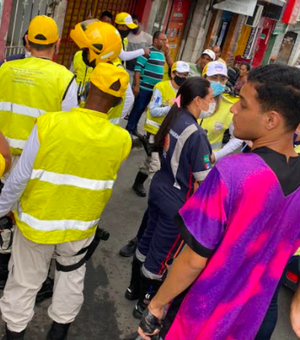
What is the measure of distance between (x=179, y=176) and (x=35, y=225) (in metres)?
1.09

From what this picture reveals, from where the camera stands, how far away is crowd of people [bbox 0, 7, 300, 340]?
5.74 ft

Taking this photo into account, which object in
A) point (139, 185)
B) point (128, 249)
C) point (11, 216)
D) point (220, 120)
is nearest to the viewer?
point (11, 216)

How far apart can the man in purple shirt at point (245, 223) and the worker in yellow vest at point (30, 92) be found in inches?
63.6

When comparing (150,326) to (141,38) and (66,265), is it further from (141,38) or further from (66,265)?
(141,38)

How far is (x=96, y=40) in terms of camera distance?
349 centimetres

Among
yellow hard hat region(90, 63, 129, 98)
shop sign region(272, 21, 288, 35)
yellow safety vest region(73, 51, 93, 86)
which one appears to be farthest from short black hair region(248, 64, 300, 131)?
shop sign region(272, 21, 288, 35)

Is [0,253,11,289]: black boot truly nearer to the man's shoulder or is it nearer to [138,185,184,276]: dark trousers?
[138,185,184,276]: dark trousers

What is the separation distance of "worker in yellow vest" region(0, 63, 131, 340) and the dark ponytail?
0.63 m

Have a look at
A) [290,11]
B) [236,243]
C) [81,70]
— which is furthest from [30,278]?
[290,11]

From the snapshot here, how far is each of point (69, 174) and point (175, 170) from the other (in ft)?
2.97

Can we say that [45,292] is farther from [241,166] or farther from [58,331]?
[241,166]

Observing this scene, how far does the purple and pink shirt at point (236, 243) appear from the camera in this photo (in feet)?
5.59

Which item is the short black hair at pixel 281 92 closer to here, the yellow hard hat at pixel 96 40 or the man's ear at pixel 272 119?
the man's ear at pixel 272 119

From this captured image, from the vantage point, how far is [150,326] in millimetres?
2111
